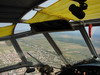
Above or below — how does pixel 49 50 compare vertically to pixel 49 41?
below

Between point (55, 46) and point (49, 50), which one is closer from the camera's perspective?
point (55, 46)

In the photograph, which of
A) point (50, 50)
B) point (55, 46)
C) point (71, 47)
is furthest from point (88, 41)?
point (50, 50)

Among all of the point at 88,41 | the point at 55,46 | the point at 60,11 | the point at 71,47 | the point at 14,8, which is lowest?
the point at 71,47

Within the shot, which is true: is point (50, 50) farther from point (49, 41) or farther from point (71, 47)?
point (71, 47)

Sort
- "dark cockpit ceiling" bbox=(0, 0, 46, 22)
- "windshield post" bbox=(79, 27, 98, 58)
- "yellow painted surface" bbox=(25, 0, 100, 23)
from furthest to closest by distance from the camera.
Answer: "windshield post" bbox=(79, 27, 98, 58) < "dark cockpit ceiling" bbox=(0, 0, 46, 22) < "yellow painted surface" bbox=(25, 0, 100, 23)

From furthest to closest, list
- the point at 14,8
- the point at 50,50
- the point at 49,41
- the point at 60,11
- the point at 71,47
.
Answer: the point at 50,50, the point at 71,47, the point at 49,41, the point at 14,8, the point at 60,11

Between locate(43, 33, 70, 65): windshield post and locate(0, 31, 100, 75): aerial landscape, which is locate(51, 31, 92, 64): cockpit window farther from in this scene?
locate(43, 33, 70, 65): windshield post

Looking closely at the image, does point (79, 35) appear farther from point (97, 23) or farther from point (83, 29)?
point (97, 23)

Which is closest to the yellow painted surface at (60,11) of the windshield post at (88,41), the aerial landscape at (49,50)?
the windshield post at (88,41)

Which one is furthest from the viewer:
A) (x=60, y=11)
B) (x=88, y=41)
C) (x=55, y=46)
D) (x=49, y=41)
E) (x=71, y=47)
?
(x=71, y=47)

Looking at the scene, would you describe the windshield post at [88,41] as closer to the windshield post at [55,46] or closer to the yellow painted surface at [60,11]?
the windshield post at [55,46]

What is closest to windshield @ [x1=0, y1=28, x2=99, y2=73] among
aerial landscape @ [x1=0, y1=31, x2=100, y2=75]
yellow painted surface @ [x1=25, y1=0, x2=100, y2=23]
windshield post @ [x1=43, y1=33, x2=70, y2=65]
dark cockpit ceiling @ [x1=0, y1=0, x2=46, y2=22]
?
aerial landscape @ [x1=0, y1=31, x2=100, y2=75]
